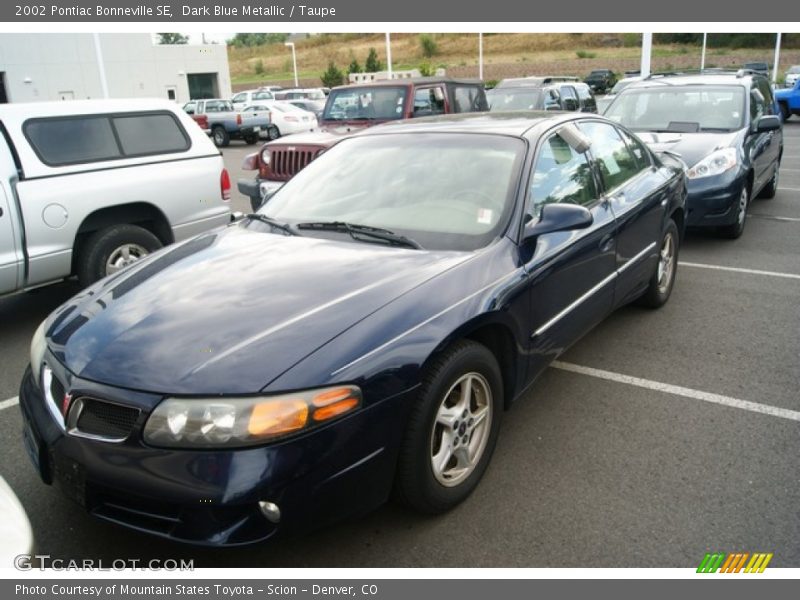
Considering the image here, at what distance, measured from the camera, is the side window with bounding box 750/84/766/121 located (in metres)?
7.96

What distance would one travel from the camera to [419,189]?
3545 millimetres

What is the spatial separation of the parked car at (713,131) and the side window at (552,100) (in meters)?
5.62

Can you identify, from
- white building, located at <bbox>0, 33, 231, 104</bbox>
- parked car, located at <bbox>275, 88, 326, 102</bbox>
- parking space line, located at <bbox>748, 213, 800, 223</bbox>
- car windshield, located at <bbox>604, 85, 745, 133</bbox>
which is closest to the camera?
car windshield, located at <bbox>604, 85, 745, 133</bbox>

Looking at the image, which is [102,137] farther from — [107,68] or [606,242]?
[107,68]

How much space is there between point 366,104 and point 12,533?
28.9 ft

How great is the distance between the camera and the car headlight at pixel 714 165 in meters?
7.01

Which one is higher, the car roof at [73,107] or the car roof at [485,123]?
the car roof at [73,107]

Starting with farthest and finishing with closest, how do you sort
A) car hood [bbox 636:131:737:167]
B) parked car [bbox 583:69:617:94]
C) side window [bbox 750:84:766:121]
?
1. parked car [bbox 583:69:617:94]
2. side window [bbox 750:84:766:121]
3. car hood [bbox 636:131:737:167]

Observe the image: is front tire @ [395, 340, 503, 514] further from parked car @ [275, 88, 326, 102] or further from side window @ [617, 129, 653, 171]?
parked car @ [275, 88, 326, 102]

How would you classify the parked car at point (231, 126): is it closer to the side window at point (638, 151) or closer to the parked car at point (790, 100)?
the parked car at point (790, 100)

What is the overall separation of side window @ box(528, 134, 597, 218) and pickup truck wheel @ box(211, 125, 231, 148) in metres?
22.1

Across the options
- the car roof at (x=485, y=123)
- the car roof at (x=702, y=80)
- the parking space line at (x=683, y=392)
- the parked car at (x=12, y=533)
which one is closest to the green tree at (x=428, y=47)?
the car roof at (x=702, y=80)

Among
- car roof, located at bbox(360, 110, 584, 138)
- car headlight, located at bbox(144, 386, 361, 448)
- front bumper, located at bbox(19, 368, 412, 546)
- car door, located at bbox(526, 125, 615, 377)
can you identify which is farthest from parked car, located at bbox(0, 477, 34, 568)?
car roof, located at bbox(360, 110, 584, 138)

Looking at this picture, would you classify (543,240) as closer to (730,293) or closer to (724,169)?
(730,293)
